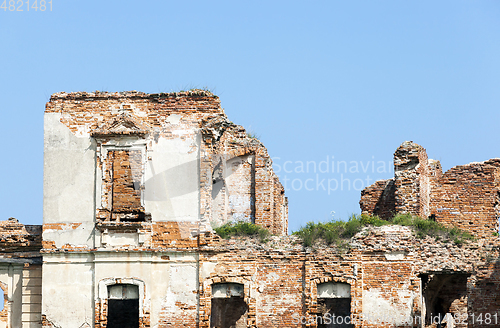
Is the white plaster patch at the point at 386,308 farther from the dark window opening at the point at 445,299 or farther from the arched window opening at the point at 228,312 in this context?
the arched window opening at the point at 228,312

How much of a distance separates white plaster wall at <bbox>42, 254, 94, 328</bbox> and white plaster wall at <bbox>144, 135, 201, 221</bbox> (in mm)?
2074

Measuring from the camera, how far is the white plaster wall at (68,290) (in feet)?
59.6

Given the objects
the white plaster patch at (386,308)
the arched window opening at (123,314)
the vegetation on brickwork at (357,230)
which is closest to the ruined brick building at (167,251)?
the white plaster patch at (386,308)

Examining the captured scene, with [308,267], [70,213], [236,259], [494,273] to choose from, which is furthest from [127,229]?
[494,273]

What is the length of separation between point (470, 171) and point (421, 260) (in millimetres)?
4115

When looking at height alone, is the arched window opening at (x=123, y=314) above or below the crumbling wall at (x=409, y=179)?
below

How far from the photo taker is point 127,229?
18.2 metres

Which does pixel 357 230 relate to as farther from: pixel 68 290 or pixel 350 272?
pixel 68 290

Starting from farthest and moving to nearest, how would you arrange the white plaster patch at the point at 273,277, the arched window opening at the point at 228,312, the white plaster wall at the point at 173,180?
the arched window opening at the point at 228,312 < the white plaster wall at the point at 173,180 < the white plaster patch at the point at 273,277

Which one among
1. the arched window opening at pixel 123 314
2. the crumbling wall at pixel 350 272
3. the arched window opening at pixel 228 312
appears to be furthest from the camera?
the arched window opening at pixel 123 314

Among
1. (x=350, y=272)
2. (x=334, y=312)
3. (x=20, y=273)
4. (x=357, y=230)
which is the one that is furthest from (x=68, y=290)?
(x=334, y=312)

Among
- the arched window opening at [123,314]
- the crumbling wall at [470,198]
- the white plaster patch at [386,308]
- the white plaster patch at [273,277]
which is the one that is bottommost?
the arched window opening at [123,314]

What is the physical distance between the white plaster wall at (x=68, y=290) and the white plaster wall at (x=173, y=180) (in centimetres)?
207

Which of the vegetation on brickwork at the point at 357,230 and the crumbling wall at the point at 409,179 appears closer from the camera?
the vegetation on brickwork at the point at 357,230
